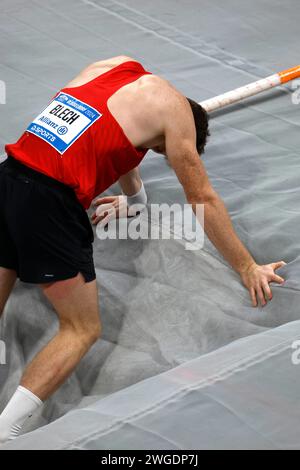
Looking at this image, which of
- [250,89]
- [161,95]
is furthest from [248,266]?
[250,89]

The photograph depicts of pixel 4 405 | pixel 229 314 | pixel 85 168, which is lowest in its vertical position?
pixel 4 405

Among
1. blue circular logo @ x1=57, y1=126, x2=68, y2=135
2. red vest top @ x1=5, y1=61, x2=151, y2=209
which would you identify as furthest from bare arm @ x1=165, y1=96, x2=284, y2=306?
blue circular logo @ x1=57, y1=126, x2=68, y2=135

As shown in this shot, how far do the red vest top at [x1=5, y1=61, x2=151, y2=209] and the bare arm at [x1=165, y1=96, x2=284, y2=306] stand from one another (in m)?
0.11

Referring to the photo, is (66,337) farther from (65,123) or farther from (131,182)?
(131,182)

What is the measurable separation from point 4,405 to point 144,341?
15.5 inches

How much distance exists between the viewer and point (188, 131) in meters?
2.20

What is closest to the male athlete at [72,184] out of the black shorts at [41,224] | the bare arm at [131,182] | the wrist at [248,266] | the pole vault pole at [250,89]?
the black shorts at [41,224]

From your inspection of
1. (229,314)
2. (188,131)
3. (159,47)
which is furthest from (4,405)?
(159,47)

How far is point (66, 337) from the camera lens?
84.8 inches

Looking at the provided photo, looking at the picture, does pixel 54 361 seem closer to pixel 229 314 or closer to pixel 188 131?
pixel 229 314

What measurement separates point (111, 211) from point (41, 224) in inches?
22.7

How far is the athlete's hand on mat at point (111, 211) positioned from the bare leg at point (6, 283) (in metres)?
0.44

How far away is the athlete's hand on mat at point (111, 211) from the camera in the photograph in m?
2.67

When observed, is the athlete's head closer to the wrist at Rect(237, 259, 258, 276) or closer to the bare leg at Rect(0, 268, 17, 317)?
the wrist at Rect(237, 259, 258, 276)
